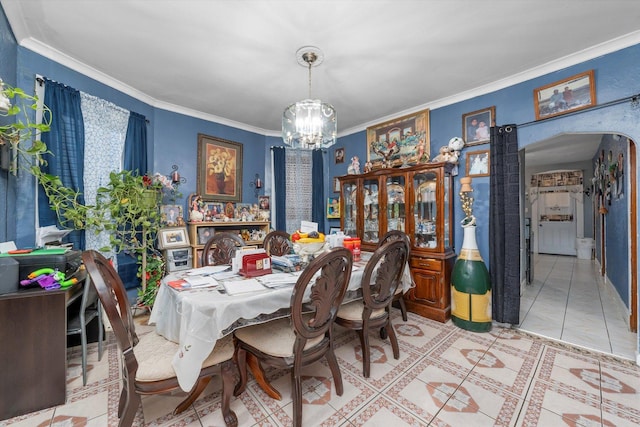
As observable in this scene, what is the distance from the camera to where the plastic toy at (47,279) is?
5.56ft

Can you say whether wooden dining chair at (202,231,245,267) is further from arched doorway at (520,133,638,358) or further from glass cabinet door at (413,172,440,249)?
arched doorway at (520,133,638,358)

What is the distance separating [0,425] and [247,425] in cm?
146

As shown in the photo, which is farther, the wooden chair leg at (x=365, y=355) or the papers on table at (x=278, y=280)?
the wooden chair leg at (x=365, y=355)

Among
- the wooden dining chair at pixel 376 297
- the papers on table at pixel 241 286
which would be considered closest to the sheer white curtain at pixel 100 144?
the papers on table at pixel 241 286

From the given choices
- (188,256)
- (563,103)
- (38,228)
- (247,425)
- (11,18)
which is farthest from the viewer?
(188,256)

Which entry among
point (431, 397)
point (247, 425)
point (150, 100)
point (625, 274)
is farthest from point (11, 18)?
point (625, 274)

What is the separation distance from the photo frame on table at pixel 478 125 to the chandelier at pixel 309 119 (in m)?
1.81

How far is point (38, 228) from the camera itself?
7.32 feet

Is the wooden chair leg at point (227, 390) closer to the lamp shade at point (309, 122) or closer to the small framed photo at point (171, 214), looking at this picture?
the lamp shade at point (309, 122)

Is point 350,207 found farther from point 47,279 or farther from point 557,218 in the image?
point 557,218

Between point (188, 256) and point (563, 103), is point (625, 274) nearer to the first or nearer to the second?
point (563, 103)

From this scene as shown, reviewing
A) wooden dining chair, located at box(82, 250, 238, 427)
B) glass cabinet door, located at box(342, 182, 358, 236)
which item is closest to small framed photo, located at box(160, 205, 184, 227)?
wooden dining chair, located at box(82, 250, 238, 427)

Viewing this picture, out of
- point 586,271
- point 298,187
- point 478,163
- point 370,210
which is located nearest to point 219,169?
point 298,187

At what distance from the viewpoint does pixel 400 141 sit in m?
3.79
